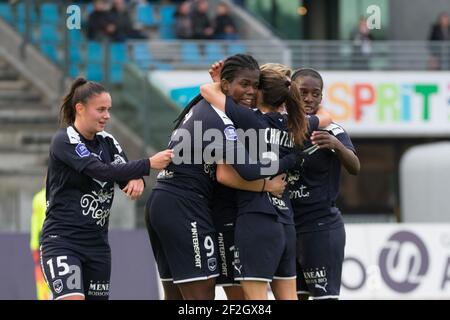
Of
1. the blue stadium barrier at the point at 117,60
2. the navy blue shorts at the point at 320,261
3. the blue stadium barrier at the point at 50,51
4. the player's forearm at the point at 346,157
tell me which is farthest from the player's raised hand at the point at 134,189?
the blue stadium barrier at the point at 50,51

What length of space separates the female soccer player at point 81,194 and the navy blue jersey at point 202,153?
224 millimetres

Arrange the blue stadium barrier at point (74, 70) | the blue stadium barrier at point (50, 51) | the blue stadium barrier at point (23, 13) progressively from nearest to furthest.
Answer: the blue stadium barrier at point (74, 70) → the blue stadium barrier at point (50, 51) → the blue stadium barrier at point (23, 13)

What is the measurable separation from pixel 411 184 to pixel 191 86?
15.7ft

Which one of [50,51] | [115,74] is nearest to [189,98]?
[115,74]

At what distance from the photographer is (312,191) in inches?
339

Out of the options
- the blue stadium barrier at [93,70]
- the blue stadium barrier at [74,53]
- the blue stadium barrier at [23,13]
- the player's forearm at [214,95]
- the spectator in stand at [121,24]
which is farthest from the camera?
the blue stadium barrier at [23,13]

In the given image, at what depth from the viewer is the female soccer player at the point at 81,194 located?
7.97 metres

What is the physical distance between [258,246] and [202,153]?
71 centimetres

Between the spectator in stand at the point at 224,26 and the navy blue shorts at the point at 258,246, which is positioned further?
the spectator in stand at the point at 224,26

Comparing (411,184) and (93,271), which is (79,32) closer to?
(411,184)
